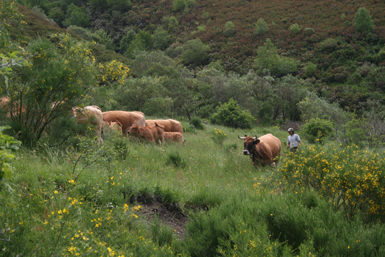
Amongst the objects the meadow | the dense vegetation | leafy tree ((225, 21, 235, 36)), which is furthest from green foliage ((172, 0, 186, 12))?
the meadow

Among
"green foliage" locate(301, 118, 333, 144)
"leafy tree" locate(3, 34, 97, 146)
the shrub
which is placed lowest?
"green foliage" locate(301, 118, 333, 144)

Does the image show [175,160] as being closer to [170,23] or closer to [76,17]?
[170,23]

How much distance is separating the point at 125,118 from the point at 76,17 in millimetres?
74946

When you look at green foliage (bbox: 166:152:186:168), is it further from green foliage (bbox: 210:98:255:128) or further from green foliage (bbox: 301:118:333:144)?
green foliage (bbox: 210:98:255:128)

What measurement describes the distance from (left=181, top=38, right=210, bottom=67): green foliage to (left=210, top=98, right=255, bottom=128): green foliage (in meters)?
29.0

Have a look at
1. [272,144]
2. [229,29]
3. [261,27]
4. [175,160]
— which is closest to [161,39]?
[229,29]

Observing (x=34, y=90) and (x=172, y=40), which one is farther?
(x=172, y=40)

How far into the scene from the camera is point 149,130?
1222cm

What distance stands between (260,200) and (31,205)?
3.49 metres

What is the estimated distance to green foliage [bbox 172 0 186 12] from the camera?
7525 cm

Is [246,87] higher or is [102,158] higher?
[102,158]

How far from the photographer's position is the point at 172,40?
220 feet

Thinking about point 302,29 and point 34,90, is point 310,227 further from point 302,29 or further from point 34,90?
point 302,29

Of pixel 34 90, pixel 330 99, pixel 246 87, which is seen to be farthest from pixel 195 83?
pixel 34 90
